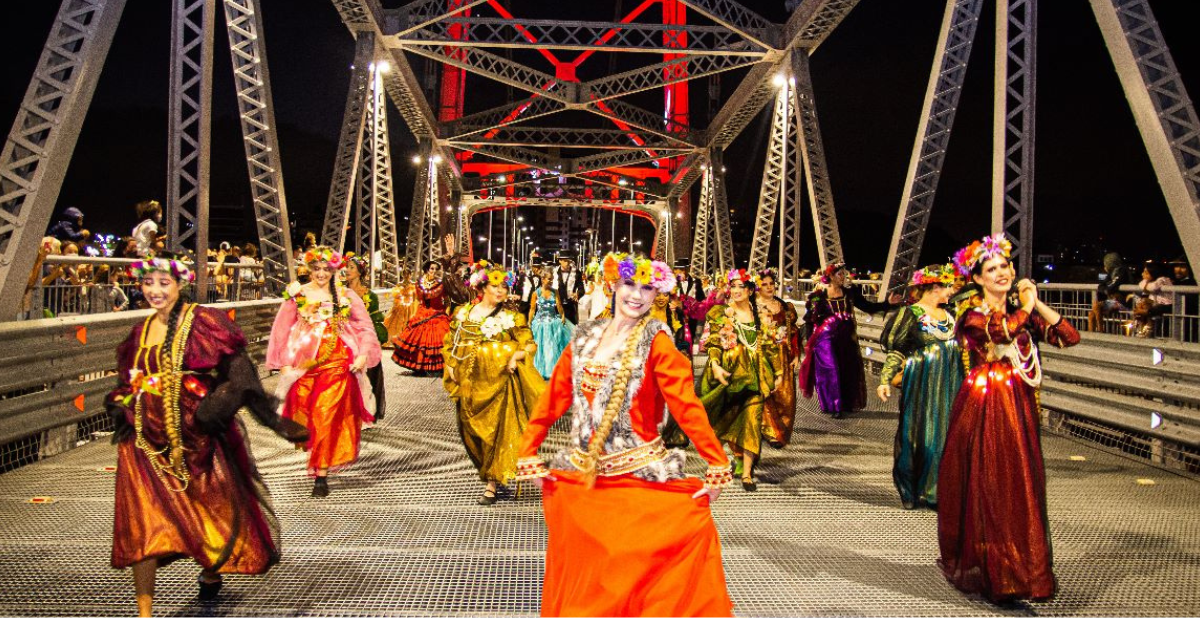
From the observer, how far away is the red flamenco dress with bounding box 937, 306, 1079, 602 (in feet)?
13.9

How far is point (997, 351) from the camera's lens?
4.44 metres

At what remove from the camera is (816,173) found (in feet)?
60.0

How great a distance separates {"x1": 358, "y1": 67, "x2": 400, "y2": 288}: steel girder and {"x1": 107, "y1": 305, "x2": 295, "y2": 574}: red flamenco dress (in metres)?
15.0

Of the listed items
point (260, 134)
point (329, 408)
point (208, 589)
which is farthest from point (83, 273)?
point (208, 589)

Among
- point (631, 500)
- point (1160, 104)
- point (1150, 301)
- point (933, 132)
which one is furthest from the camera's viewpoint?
point (933, 132)

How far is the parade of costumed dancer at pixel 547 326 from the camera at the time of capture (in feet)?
40.2

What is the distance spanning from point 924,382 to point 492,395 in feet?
10.7

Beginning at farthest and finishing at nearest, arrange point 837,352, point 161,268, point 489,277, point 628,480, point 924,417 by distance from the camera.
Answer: point 837,352 < point 489,277 < point 924,417 < point 161,268 < point 628,480

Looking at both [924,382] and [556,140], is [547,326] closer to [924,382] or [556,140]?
[924,382]

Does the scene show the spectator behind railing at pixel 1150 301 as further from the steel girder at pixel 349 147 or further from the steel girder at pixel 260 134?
the steel girder at pixel 349 147

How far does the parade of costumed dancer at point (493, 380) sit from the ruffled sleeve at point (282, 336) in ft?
3.98

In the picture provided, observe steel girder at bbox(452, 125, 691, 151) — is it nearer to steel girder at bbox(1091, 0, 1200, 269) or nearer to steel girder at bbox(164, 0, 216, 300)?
steel girder at bbox(164, 0, 216, 300)

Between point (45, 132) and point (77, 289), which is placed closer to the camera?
point (45, 132)

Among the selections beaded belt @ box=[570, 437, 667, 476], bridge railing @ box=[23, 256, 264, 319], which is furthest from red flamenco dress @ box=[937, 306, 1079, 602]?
bridge railing @ box=[23, 256, 264, 319]
